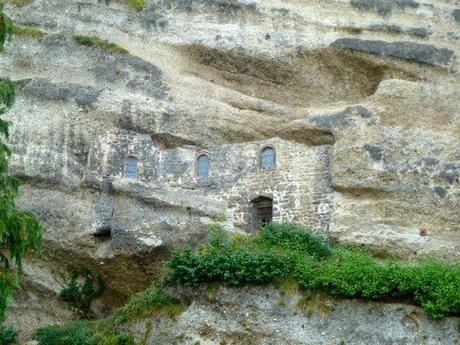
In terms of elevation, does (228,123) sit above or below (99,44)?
below

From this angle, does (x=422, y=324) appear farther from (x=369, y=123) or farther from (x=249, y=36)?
(x=249, y=36)

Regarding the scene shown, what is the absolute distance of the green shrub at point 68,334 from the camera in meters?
18.8

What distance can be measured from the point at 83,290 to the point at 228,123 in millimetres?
7014

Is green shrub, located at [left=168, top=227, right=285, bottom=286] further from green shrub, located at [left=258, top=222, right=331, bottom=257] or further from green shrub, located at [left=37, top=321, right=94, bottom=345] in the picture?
green shrub, located at [left=37, top=321, right=94, bottom=345]

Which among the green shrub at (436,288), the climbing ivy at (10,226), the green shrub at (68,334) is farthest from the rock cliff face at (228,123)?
the climbing ivy at (10,226)

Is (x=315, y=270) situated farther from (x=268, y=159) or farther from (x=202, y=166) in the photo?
(x=202, y=166)

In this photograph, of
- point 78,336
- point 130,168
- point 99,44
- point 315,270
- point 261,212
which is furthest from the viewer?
point 99,44

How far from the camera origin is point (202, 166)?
939 inches

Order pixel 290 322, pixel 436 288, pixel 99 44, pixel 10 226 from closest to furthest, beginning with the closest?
pixel 10 226
pixel 436 288
pixel 290 322
pixel 99 44

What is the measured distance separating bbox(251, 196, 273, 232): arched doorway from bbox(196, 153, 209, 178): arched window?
1.92 metres

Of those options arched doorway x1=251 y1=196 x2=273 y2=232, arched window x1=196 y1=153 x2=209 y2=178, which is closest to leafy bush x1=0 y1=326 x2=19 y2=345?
arched window x1=196 y1=153 x2=209 y2=178

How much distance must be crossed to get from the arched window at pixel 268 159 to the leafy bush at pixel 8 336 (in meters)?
8.99

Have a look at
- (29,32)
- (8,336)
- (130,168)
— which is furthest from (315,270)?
(29,32)

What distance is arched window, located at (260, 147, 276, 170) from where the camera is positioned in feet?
76.6
